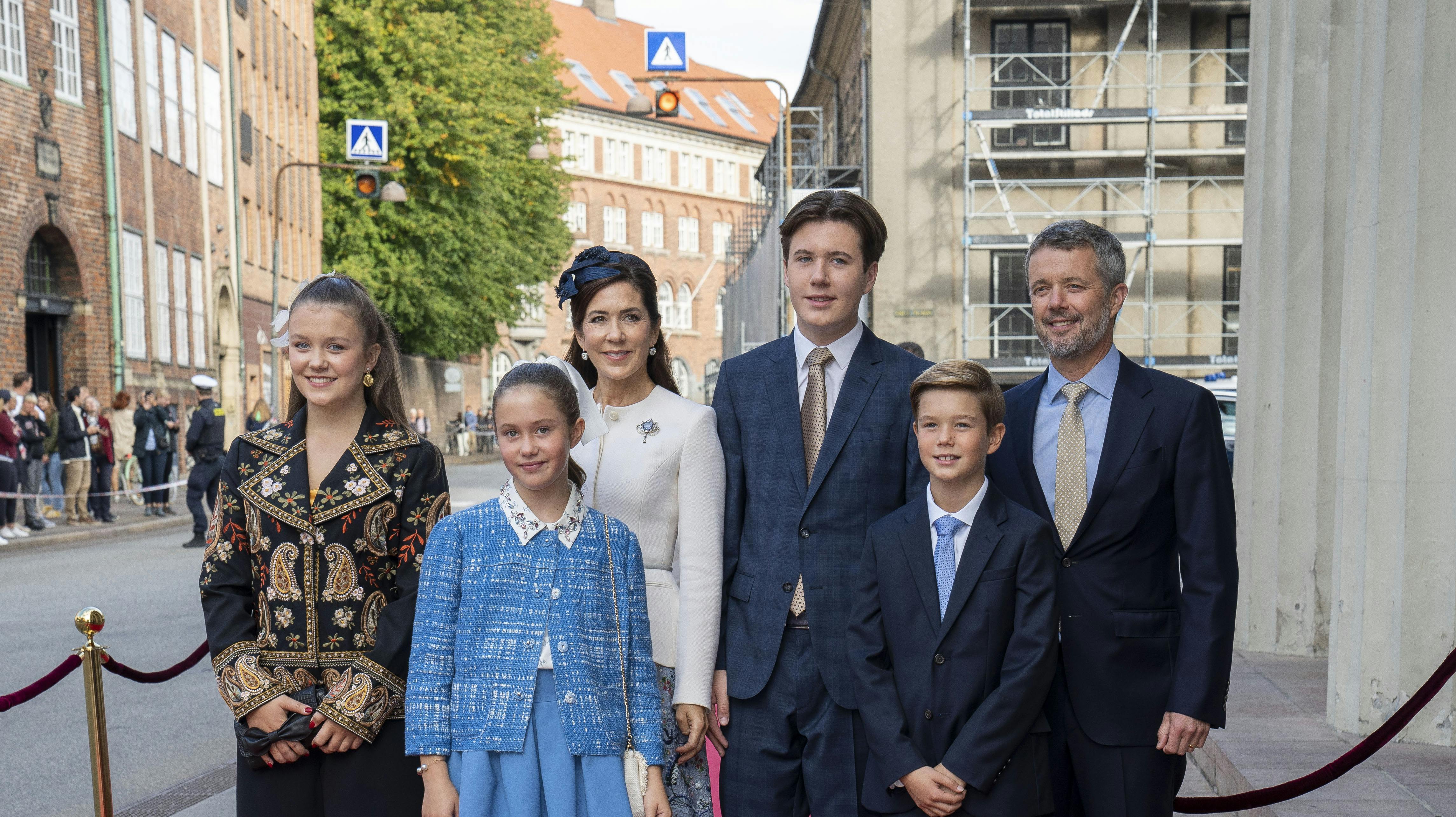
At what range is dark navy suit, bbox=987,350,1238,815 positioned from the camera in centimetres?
345

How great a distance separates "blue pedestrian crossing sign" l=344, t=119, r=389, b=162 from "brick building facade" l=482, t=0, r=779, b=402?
51.8m

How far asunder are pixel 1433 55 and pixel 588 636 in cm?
479

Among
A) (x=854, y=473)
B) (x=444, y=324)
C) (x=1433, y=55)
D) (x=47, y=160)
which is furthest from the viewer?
(x=444, y=324)

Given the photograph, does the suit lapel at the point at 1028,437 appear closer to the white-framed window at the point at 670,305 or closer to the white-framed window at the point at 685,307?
the white-framed window at the point at 670,305

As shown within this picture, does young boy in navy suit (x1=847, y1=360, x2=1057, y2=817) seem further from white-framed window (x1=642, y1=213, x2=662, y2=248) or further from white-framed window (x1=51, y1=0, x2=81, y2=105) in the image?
white-framed window (x1=642, y1=213, x2=662, y2=248)

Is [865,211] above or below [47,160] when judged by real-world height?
below

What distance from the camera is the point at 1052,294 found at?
363 centimetres

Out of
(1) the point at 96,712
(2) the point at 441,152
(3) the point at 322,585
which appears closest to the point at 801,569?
(3) the point at 322,585

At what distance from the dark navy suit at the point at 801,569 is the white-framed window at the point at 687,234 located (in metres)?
87.2

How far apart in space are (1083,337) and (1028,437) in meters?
0.31

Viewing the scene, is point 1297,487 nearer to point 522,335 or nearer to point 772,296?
point 772,296

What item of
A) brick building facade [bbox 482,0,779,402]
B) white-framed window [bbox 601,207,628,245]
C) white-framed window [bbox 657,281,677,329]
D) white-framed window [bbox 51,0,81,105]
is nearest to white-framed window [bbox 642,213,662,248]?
brick building facade [bbox 482,0,779,402]

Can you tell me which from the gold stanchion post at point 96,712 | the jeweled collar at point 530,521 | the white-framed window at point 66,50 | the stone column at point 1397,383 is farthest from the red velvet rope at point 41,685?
the white-framed window at point 66,50

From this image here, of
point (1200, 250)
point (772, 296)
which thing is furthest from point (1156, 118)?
point (772, 296)
